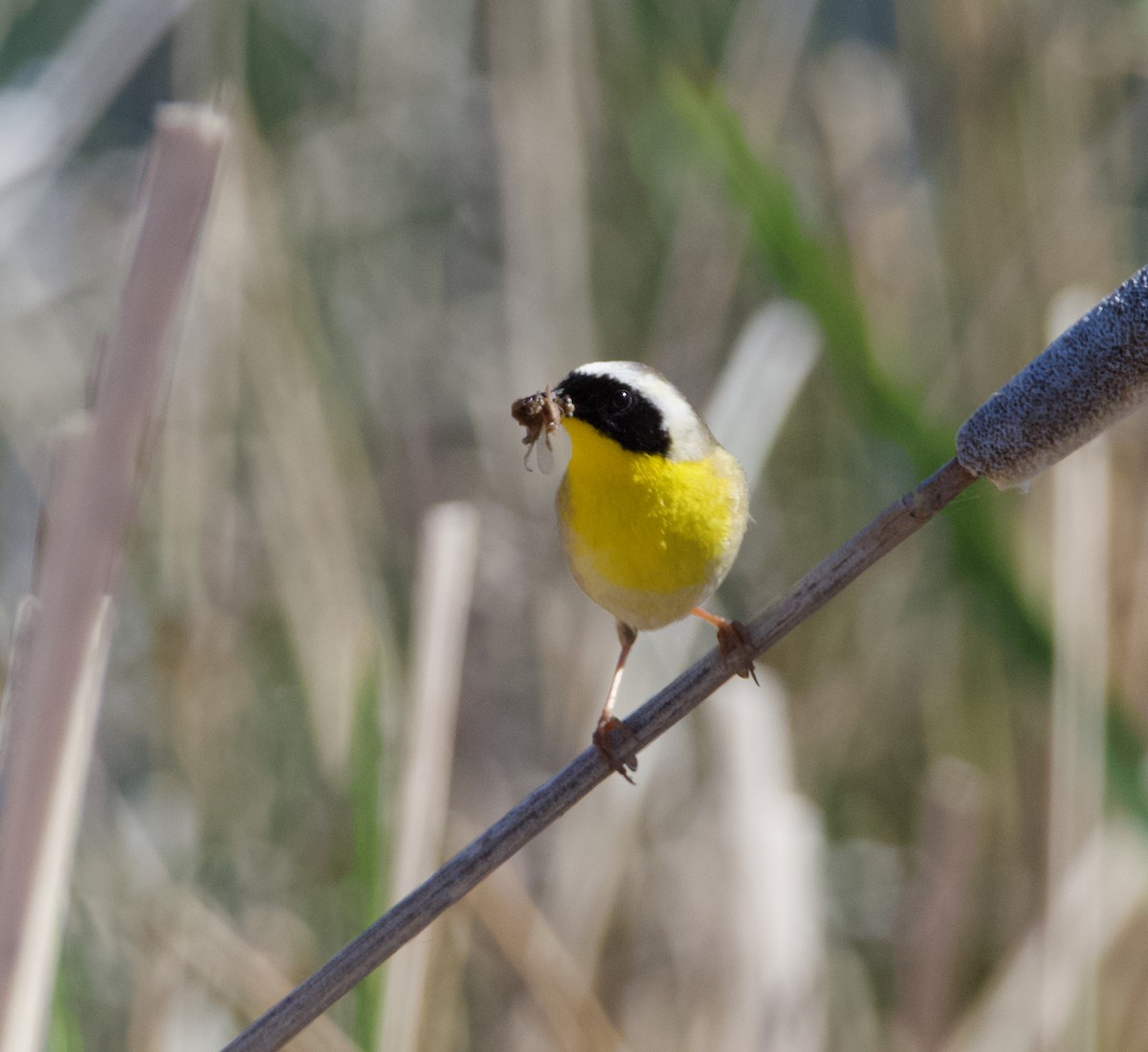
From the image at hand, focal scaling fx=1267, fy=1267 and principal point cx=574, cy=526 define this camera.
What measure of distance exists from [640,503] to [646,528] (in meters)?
0.04

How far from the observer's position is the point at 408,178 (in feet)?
11.1

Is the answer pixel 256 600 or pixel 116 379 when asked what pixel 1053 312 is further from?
pixel 256 600

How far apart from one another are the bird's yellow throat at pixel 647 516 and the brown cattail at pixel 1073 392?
752 millimetres

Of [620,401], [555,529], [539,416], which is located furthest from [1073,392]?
[555,529]

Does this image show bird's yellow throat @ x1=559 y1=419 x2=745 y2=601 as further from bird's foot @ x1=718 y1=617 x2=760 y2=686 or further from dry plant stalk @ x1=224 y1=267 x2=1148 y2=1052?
dry plant stalk @ x1=224 y1=267 x2=1148 y2=1052

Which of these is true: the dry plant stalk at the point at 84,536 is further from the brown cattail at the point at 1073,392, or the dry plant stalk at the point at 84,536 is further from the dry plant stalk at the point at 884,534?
the brown cattail at the point at 1073,392

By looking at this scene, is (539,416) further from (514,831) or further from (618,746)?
(514,831)

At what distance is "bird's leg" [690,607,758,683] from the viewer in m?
1.23

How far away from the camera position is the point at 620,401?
5.73 feet

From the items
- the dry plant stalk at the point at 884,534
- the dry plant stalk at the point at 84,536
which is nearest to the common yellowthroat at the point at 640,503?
the dry plant stalk at the point at 884,534

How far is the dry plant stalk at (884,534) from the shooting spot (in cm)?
93

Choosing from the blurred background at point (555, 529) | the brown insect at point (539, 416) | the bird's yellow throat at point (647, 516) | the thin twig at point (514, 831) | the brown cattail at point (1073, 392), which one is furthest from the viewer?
the blurred background at point (555, 529)

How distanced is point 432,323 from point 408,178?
0.42m

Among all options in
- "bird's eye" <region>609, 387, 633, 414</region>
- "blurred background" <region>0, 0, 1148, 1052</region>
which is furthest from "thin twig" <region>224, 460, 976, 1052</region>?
"blurred background" <region>0, 0, 1148, 1052</region>
